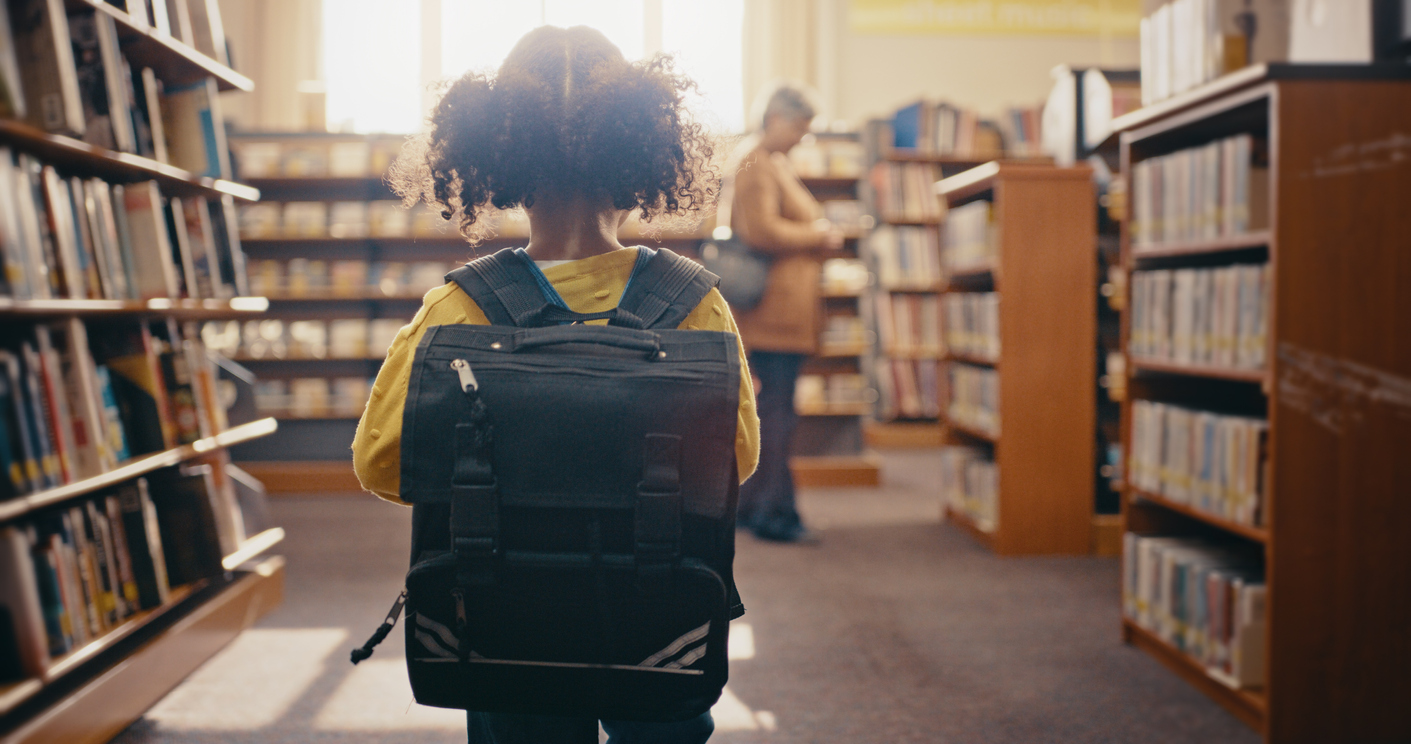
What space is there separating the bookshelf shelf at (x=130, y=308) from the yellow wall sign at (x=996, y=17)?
535cm

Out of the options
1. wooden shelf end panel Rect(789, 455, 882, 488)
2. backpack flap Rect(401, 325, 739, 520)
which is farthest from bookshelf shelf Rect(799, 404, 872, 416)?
backpack flap Rect(401, 325, 739, 520)

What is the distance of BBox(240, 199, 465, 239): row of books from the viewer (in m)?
4.65

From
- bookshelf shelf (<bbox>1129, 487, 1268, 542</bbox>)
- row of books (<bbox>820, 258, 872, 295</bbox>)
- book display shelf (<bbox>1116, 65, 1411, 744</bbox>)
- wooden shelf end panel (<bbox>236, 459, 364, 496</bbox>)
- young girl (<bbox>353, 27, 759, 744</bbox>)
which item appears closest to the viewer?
young girl (<bbox>353, 27, 759, 744</bbox>)

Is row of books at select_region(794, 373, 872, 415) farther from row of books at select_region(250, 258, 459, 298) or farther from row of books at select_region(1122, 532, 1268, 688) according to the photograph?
row of books at select_region(1122, 532, 1268, 688)

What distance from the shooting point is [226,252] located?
2488mm

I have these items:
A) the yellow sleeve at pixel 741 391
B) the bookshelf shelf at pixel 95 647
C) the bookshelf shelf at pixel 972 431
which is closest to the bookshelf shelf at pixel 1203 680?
the bookshelf shelf at pixel 972 431

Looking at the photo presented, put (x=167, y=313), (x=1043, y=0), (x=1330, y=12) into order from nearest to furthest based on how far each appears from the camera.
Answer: (x=167, y=313) → (x=1330, y=12) → (x=1043, y=0)

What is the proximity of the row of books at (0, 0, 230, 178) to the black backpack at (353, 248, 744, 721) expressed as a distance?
1.28 meters

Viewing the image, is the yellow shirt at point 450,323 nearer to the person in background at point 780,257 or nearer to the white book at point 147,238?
the white book at point 147,238

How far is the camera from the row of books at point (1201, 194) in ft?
6.43

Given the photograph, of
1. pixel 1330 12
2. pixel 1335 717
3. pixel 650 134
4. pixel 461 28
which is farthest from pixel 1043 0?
pixel 650 134

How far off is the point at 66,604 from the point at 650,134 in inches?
59.0

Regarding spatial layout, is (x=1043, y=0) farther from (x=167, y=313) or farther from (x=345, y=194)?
(x=167, y=313)

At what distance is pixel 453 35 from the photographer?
7.07 m
